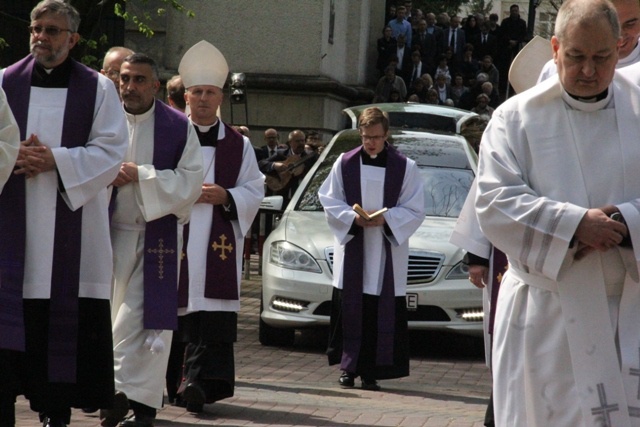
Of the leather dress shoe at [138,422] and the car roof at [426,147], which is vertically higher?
the car roof at [426,147]

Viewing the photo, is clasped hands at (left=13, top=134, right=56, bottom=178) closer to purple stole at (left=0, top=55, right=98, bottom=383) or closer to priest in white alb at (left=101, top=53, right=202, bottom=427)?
purple stole at (left=0, top=55, right=98, bottom=383)

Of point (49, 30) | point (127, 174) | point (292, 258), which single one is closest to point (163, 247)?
point (127, 174)

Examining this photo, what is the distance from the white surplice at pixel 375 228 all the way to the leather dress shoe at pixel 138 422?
10.5ft

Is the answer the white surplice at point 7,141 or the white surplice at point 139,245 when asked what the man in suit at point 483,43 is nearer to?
the white surplice at point 139,245

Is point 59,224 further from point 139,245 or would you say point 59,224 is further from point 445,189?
point 445,189

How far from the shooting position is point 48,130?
7.26 m

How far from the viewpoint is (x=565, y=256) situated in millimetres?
5156

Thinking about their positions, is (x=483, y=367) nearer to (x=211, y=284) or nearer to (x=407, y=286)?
(x=407, y=286)

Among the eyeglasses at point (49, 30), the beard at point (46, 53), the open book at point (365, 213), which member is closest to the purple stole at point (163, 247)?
the beard at point (46, 53)

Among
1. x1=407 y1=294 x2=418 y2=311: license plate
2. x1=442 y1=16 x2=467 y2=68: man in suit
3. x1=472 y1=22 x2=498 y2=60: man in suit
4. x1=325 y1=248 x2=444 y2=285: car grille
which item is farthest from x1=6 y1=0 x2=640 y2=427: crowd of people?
x1=472 y1=22 x2=498 y2=60: man in suit

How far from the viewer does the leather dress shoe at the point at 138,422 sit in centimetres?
799

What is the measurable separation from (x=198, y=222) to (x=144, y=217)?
47.1 inches

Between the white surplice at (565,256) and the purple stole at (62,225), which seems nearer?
the white surplice at (565,256)

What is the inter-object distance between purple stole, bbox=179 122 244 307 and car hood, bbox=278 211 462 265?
300 cm
